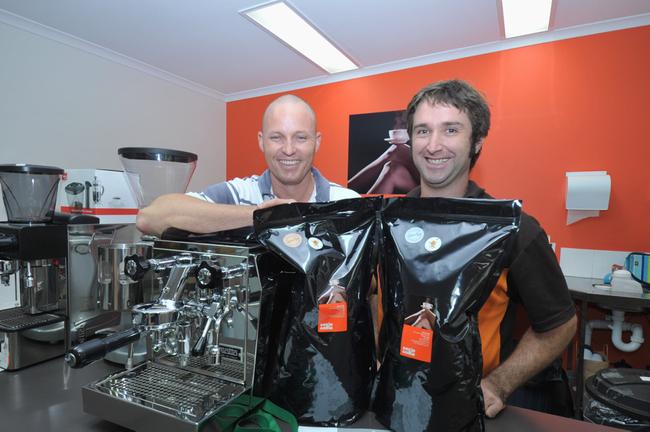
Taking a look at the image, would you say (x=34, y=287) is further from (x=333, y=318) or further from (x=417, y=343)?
(x=417, y=343)

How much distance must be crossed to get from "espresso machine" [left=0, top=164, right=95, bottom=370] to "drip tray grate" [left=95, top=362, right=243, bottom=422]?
14.1 inches

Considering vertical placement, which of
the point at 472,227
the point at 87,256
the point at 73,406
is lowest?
the point at 73,406

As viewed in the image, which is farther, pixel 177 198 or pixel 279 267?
pixel 177 198

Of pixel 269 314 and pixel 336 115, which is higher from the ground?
pixel 336 115

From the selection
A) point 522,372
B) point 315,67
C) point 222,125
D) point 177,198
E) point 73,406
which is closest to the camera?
point 73,406

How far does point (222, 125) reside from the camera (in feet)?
14.3

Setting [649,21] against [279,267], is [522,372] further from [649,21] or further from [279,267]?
[649,21]

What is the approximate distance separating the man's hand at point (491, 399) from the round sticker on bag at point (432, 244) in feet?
1.18

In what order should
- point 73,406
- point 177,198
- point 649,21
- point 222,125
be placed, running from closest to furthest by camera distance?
point 73,406
point 177,198
point 649,21
point 222,125

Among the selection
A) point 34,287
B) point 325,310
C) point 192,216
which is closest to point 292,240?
point 325,310

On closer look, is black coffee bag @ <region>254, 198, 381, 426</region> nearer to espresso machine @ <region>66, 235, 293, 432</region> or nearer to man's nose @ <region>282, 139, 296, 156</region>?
espresso machine @ <region>66, 235, 293, 432</region>

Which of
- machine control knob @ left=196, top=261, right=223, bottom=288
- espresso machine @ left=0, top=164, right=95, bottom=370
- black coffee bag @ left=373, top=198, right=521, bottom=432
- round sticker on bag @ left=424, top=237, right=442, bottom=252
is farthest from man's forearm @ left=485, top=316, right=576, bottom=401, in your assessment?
espresso machine @ left=0, top=164, right=95, bottom=370

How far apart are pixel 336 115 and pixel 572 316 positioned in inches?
119

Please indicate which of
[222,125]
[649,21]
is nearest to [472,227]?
[649,21]
